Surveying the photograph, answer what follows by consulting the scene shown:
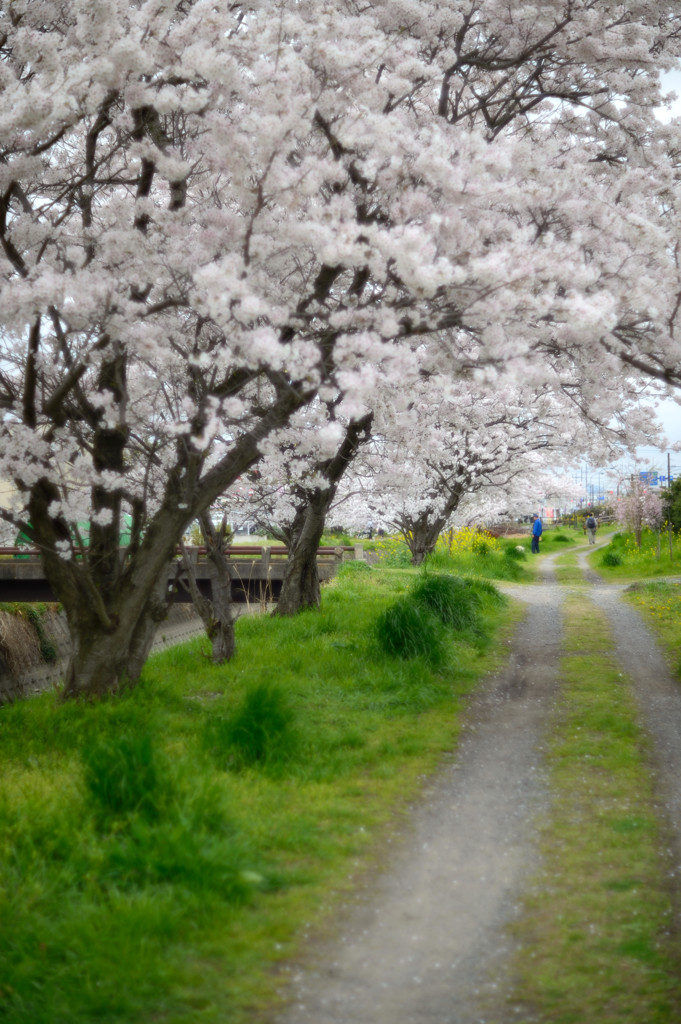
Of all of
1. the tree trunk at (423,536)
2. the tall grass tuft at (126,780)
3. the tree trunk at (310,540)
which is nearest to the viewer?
the tall grass tuft at (126,780)

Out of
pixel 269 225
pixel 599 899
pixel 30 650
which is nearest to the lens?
pixel 599 899

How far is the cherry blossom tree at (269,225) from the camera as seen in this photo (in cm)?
643

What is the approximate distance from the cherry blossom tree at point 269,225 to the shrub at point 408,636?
110 inches

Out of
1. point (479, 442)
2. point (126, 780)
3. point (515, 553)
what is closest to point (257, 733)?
point (126, 780)

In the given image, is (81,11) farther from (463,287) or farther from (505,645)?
(505,645)

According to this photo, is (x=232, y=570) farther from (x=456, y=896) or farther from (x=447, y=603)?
(x=456, y=896)

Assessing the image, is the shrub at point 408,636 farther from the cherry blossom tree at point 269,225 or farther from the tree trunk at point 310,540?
the cherry blossom tree at point 269,225

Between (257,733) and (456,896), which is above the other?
(257,733)

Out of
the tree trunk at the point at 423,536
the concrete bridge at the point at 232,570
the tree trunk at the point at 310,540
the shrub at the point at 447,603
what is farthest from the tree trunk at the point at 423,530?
the shrub at the point at 447,603

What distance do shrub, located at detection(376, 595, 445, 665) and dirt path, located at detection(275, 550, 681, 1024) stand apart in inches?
55.4

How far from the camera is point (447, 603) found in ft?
41.7

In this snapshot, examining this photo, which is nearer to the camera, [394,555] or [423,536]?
[423,536]

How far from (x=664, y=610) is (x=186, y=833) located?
1282 cm

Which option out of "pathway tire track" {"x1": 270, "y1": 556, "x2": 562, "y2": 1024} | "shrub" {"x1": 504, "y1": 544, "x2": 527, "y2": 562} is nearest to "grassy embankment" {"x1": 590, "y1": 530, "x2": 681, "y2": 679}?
"shrub" {"x1": 504, "y1": 544, "x2": 527, "y2": 562}
